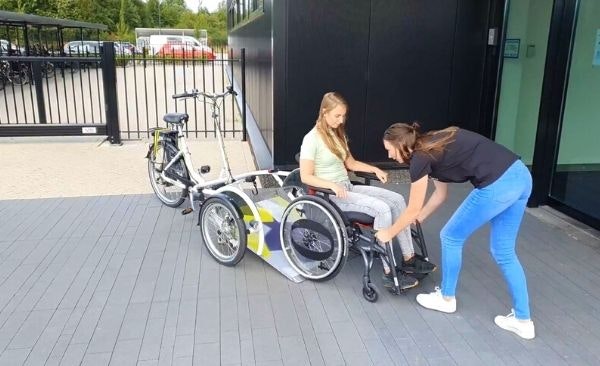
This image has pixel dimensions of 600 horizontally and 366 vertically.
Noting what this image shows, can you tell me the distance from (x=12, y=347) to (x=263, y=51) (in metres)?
4.86

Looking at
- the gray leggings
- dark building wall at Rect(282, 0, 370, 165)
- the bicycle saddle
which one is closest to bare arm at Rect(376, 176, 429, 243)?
the gray leggings

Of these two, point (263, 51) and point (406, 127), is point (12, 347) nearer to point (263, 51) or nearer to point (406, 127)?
point (406, 127)

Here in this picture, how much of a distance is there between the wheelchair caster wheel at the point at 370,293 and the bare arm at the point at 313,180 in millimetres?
590

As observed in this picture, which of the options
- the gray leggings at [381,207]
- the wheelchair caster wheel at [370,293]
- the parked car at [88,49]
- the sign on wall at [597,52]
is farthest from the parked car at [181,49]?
the wheelchair caster wheel at [370,293]

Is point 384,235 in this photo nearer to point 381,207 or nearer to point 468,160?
point 381,207

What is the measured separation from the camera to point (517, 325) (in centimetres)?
302

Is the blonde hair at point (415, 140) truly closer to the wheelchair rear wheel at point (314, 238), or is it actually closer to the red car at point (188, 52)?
the wheelchair rear wheel at point (314, 238)

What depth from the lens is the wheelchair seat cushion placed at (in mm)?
3396

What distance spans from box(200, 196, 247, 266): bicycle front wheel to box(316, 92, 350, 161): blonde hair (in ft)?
2.54

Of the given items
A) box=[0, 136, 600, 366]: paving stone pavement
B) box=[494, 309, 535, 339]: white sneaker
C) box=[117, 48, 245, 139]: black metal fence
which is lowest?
→ box=[0, 136, 600, 366]: paving stone pavement

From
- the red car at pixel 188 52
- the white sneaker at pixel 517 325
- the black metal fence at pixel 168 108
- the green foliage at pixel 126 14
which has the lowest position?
the white sneaker at pixel 517 325

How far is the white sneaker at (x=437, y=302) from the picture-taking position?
3.24 m

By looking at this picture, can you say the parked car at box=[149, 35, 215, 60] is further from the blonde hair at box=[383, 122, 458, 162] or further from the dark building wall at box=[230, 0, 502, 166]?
the blonde hair at box=[383, 122, 458, 162]

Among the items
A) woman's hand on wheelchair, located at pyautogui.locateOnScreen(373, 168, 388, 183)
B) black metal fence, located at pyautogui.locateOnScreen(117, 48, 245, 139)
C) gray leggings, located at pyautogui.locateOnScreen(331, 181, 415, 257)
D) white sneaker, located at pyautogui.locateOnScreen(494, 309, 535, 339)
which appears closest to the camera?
white sneaker, located at pyautogui.locateOnScreen(494, 309, 535, 339)
